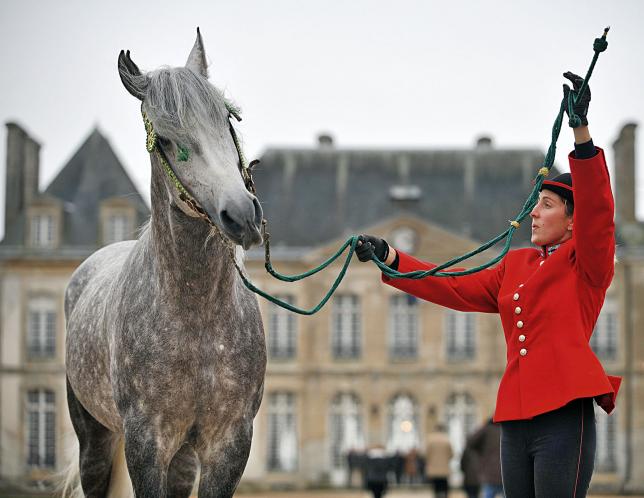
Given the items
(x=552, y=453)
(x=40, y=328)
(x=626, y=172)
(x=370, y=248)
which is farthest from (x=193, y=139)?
(x=626, y=172)

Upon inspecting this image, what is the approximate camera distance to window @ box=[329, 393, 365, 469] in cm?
3045

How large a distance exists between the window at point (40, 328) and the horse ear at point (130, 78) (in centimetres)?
2906

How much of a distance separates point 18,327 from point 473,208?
14911 mm

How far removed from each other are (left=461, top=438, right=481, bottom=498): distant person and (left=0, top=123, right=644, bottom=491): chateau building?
1511 cm

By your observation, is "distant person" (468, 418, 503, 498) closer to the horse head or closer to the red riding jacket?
the red riding jacket

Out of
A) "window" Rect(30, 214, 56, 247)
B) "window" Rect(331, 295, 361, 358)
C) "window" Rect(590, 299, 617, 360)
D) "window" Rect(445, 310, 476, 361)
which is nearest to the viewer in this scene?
"window" Rect(590, 299, 617, 360)

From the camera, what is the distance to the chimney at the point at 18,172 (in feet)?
108

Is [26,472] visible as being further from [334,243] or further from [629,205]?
[629,205]

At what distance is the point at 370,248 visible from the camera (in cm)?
371

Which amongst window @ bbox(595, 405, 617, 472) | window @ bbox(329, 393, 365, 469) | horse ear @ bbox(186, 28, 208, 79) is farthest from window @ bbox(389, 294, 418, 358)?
horse ear @ bbox(186, 28, 208, 79)

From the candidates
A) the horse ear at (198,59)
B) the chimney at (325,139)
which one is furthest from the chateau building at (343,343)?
the horse ear at (198,59)

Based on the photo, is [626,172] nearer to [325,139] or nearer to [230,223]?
[325,139]

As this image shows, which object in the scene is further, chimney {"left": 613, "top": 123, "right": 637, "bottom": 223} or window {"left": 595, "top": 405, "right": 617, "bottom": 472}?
chimney {"left": 613, "top": 123, "right": 637, "bottom": 223}

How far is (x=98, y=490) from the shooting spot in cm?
471
